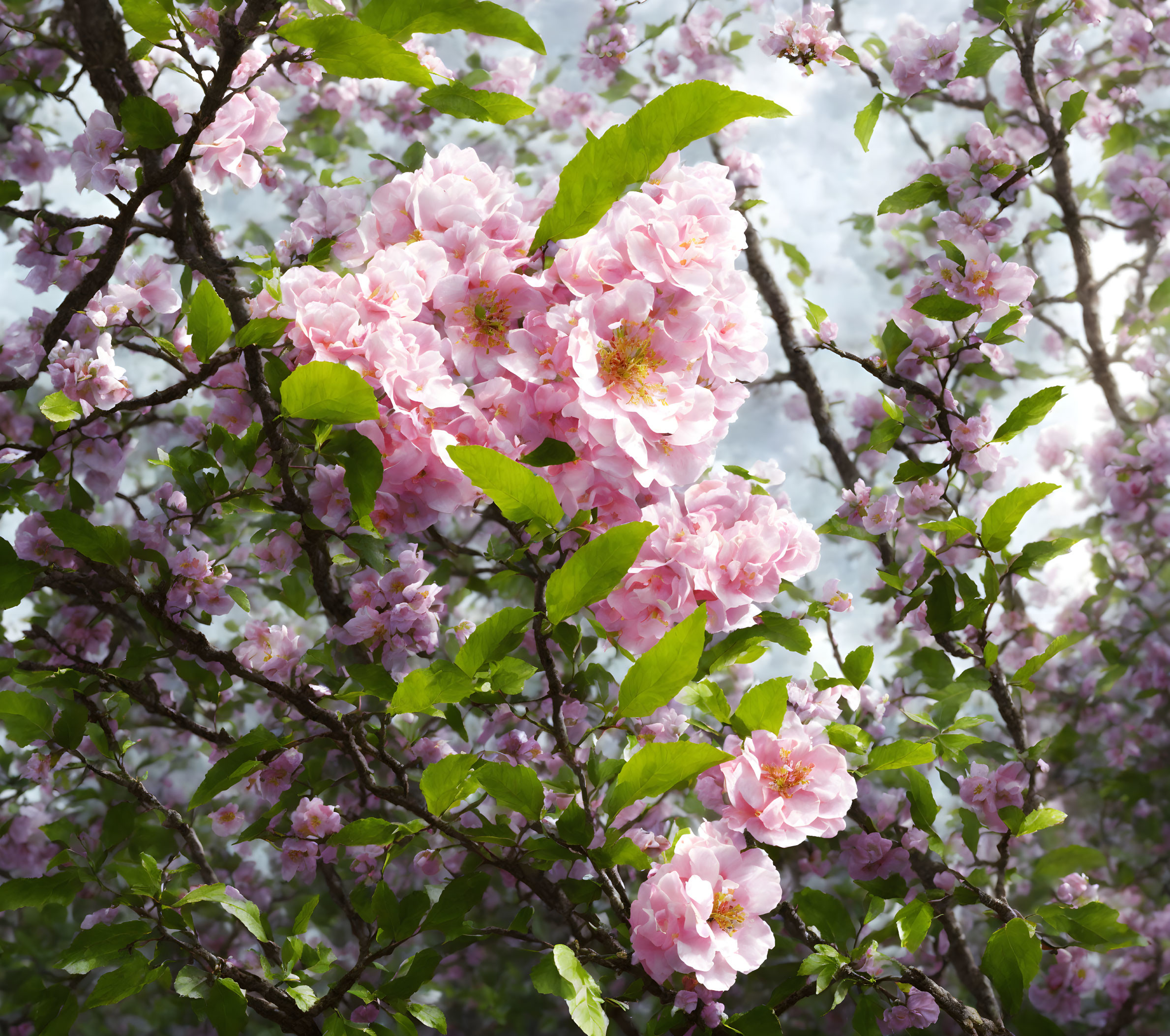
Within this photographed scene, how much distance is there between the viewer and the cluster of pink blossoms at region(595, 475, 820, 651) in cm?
68

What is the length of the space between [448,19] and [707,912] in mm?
649

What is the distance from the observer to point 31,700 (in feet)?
3.29

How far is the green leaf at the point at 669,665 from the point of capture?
1.92ft

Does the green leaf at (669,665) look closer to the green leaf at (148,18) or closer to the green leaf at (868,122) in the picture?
the green leaf at (148,18)

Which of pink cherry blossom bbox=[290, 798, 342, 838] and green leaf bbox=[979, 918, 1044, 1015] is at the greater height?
pink cherry blossom bbox=[290, 798, 342, 838]

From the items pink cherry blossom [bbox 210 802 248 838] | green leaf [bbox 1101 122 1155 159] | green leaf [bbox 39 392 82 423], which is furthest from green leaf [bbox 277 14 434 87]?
green leaf [bbox 1101 122 1155 159]

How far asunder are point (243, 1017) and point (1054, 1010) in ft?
6.26

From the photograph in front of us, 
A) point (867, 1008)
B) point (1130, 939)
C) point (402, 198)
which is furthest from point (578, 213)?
point (1130, 939)

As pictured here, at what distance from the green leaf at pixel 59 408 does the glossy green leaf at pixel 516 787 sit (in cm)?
55

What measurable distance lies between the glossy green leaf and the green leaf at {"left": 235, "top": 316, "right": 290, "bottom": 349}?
371 mm

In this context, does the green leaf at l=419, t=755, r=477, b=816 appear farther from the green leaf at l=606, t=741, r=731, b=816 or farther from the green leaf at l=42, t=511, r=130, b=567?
the green leaf at l=42, t=511, r=130, b=567

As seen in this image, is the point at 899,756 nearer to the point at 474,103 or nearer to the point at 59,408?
the point at 474,103

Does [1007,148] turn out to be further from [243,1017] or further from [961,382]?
[243,1017]

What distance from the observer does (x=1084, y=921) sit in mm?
992
